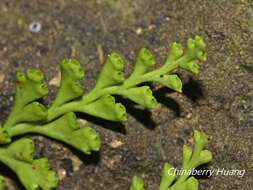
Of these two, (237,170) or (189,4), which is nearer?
(237,170)

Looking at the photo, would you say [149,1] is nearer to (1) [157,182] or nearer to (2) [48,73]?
(2) [48,73]

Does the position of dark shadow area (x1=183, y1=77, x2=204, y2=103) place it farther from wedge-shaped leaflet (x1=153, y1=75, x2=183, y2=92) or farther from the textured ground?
wedge-shaped leaflet (x1=153, y1=75, x2=183, y2=92)

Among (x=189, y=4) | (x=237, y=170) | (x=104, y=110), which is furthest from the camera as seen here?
(x=189, y=4)

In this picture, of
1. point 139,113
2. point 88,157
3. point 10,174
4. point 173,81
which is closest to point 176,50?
point 173,81

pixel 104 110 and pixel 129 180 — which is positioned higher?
pixel 104 110

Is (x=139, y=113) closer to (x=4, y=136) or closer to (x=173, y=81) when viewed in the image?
(x=173, y=81)

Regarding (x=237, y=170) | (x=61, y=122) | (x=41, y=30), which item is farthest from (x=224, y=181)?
(x=41, y=30)

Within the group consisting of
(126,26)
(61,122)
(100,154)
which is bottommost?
(100,154)

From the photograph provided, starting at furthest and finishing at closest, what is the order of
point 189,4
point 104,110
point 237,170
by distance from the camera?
point 189,4 → point 237,170 → point 104,110
